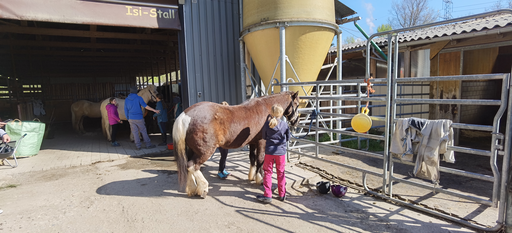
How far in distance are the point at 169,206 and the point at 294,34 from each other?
4037 millimetres

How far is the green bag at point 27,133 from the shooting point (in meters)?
6.14

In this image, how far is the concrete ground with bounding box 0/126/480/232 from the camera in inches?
125

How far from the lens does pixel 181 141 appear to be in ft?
12.7

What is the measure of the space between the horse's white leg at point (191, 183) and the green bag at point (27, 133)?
16.7 feet

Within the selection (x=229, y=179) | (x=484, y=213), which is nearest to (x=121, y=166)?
(x=229, y=179)

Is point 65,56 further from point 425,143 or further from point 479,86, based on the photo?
point 479,86

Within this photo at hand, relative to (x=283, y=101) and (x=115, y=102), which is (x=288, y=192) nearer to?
(x=283, y=101)

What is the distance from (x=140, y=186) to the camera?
180 inches

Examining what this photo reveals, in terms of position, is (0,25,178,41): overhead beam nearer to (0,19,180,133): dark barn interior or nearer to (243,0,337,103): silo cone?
(0,19,180,133): dark barn interior

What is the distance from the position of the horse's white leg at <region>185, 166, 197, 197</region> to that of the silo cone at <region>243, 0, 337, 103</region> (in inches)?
112

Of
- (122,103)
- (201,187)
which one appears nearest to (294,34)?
(201,187)

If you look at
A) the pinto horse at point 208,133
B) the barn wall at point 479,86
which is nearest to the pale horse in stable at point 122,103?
the pinto horse at point 208,133

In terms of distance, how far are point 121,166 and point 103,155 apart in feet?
4.36

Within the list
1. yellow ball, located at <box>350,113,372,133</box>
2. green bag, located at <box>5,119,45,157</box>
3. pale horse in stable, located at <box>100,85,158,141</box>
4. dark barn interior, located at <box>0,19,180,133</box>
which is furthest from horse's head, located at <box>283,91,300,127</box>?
green bag, located at <box>5,119,45,157</box>
